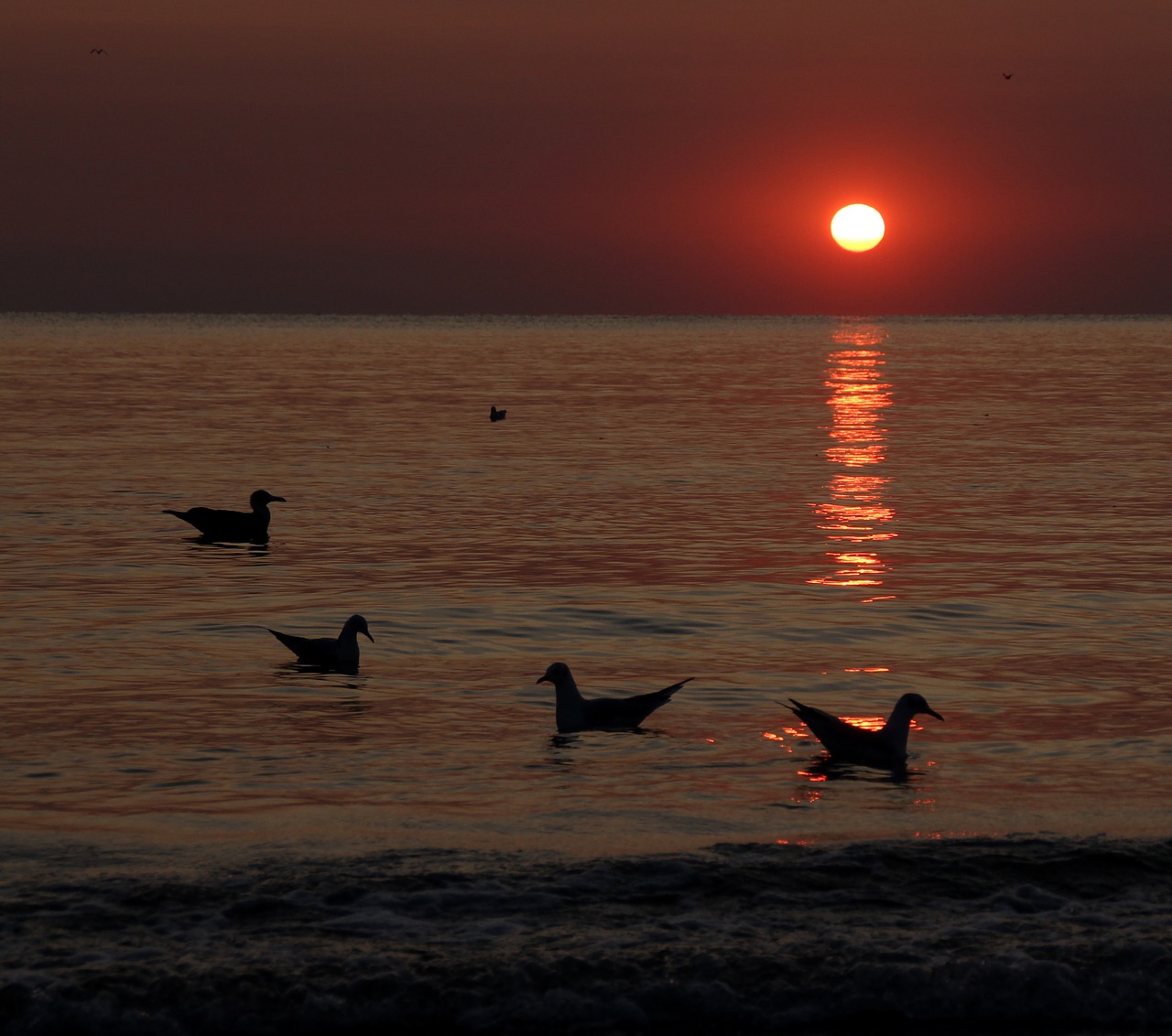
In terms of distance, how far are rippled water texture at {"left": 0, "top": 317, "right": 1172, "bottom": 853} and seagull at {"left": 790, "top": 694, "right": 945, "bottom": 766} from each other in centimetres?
21

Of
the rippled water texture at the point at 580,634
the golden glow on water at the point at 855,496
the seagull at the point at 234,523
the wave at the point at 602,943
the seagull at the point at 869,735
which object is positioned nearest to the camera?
the wave at the point at 602,943

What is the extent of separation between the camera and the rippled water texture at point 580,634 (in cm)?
1280

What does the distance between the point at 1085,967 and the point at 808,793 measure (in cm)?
384

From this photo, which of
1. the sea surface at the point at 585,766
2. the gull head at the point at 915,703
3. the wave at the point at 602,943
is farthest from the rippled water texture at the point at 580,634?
the wave at the point at 602,943

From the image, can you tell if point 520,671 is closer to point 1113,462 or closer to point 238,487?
point 238,487

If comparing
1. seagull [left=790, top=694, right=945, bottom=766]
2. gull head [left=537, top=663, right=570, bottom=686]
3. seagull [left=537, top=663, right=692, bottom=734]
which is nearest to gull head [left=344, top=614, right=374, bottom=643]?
gull head [left=537, top=663, right=570, bottom=686]

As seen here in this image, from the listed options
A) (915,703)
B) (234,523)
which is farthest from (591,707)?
(234,523)

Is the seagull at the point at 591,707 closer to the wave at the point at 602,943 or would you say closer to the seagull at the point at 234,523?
the wave at the point at 602,943

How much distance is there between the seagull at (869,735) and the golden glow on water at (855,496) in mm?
8613

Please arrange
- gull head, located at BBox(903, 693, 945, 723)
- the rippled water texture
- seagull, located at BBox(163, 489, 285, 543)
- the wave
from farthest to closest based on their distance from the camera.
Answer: seagull, located at BBox(163, 489, 285, 543) → gull head, located at BBox(903, 693, 945, 723) → the rippled water texture → the wave

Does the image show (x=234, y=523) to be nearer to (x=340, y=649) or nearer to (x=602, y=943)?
(x=340, y=649)

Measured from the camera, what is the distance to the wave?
9.16m

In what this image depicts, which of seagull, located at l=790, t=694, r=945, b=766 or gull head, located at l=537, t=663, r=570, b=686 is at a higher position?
gull head, located at l=537, t=663, r=570, b=686

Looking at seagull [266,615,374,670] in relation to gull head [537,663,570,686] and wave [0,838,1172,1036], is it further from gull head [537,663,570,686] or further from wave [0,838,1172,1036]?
wave [0,838,1172,1036]
